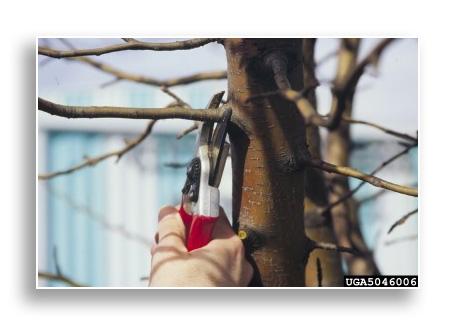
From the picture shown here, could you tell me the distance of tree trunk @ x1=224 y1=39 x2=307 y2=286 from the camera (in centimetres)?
94

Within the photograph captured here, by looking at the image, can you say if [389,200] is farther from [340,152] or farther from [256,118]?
[256,118]

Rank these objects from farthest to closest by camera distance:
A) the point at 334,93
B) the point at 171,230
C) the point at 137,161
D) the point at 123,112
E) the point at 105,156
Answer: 1. the point at 137,161
2. the point at 105,156
3. the point at 171,230
4. the point at 123,112
5. the point at 334,93

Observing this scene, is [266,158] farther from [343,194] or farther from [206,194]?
[343,194]

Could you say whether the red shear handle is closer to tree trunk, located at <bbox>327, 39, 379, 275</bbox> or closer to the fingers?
the fingers

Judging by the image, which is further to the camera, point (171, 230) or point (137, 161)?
point (137, 161)

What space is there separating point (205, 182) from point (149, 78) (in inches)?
13.4

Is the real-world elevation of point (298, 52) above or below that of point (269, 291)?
above

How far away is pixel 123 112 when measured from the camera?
0.91m

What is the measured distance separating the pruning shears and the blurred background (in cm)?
11

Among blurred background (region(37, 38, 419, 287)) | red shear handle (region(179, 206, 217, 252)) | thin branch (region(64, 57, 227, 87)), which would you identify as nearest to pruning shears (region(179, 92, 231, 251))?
red shear handle (region(179, 206, 217, 252))

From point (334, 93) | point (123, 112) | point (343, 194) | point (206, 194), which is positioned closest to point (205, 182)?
point (206, 194)
